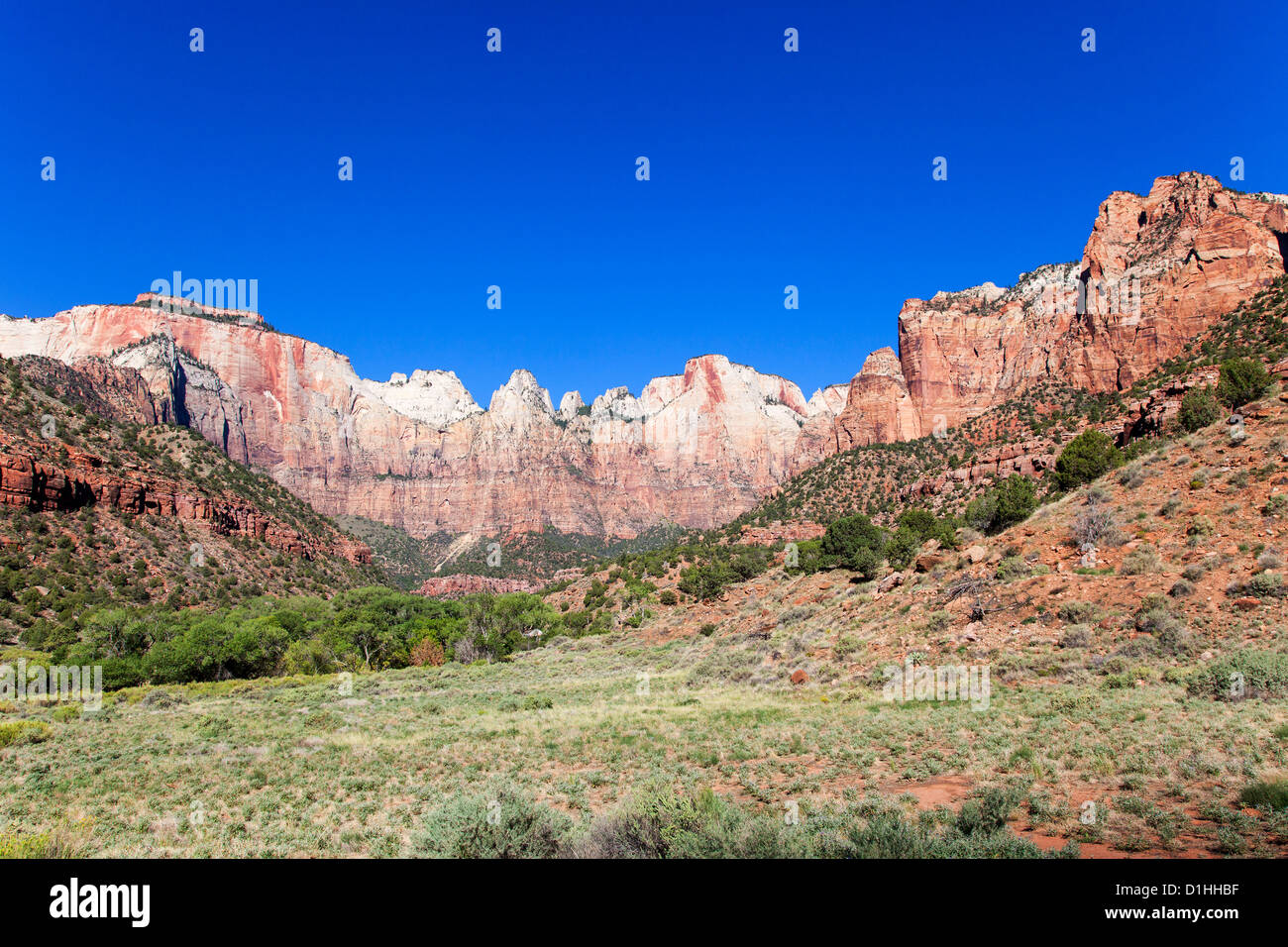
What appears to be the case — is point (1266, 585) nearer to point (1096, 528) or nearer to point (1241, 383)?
point (1096, 528)

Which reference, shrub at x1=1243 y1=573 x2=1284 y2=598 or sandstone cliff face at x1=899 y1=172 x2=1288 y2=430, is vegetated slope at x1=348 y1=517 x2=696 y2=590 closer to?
sandstone cliff face at x1=899 y1=172 x2=1288 y2=430

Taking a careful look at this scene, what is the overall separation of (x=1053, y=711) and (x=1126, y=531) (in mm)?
10728

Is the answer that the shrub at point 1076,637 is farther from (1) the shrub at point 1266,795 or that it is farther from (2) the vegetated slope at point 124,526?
(2) the vegetated slope at point 124,526

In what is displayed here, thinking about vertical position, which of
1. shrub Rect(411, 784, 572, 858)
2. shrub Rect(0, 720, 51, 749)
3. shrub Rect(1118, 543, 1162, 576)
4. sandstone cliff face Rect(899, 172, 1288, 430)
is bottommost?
shrub Rect(0, 720, 51, 749)

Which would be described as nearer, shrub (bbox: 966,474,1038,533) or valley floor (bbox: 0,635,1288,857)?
valley floor (bbox: 0,635,1288,857)

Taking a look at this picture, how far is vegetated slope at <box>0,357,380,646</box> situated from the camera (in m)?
47.0

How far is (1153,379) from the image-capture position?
61062mm

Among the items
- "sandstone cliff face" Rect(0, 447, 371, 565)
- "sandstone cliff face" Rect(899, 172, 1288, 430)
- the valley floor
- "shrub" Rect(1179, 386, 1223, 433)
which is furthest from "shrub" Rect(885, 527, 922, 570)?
"sandstone cliff face" Rect(0, 447, 371, 565)

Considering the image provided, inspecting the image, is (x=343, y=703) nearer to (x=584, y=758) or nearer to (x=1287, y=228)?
(x=584, y=758)

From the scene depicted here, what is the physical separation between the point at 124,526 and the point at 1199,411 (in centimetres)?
7354

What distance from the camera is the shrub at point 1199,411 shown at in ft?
90.4

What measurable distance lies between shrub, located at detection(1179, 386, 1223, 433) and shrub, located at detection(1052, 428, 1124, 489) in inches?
119

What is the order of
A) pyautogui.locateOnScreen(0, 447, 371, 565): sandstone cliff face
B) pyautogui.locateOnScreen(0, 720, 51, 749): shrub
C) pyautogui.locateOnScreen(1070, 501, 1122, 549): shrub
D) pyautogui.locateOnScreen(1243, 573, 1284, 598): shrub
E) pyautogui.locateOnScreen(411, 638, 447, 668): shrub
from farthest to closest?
1. pyautogui.locateOnScreen(0, 447, 371, 565): sandstone cliff face
2. pyautogui.locateOnScreen(411, 638, 447, 668): shrub
3. pyautogui.locateOnScreen(1070, 501, 1122, 549): shrub
4. pyautogui.locateOnScreen(0, 720, 51, 749): shrub
5. pyautogui.locateOnScreen(1243, 573, 1284, 598): shrub

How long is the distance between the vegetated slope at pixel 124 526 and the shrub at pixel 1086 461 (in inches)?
2385
